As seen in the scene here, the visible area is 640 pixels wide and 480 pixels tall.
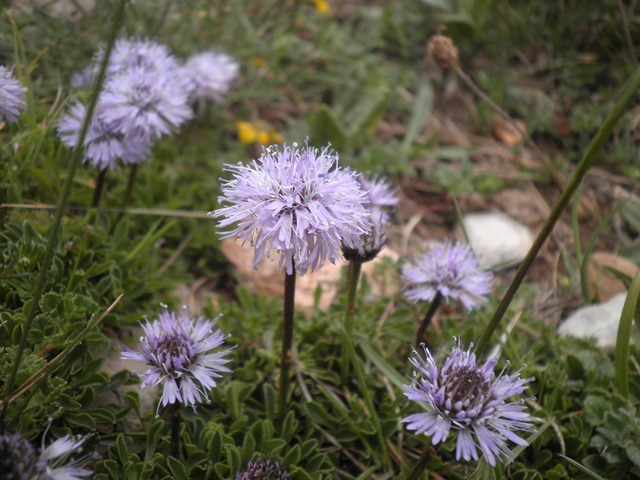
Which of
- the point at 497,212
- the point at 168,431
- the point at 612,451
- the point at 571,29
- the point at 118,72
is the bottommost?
the point at 168,431

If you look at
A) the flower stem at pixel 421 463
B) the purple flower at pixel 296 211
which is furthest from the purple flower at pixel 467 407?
the purple flower at pixel 296 211

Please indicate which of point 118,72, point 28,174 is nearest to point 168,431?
point 28,174

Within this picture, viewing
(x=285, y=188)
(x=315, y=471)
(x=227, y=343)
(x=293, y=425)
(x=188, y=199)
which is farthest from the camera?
(x=188, y=199)

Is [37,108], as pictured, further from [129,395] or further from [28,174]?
[129,395]

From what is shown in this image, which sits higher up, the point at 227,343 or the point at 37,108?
the point at 37,108

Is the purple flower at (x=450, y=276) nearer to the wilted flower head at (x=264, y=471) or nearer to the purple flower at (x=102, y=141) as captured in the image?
the wilted flower head at (x=264, y=471)

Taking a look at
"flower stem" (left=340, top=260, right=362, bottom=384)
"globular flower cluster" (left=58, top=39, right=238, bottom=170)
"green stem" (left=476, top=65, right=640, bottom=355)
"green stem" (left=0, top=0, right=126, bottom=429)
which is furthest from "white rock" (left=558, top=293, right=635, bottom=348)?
"green stem" (left=0, top=0, right=126, bottom=429)

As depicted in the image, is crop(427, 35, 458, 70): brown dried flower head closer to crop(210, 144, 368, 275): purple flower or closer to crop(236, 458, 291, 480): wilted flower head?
crop(210, 144, 368, 275): purple flower
